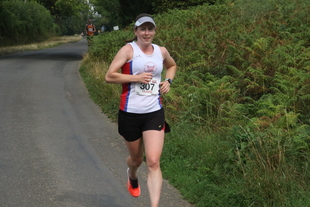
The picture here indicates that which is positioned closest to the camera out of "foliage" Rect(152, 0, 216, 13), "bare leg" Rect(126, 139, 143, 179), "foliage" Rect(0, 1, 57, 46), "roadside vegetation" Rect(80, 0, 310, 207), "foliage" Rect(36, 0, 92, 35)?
"bare leg" Rect(126, 139, 143, 179)

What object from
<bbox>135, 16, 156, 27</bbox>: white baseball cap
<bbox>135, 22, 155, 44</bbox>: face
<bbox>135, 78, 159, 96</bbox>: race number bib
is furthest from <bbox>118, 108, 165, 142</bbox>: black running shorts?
<bbox>135, 16, 156, 27</bbox>: white baseball cap

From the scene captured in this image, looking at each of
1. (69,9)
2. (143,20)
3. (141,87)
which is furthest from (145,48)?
(69,9)

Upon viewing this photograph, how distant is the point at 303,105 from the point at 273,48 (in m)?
3.12

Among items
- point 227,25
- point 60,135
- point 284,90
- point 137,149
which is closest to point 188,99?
point 284,90

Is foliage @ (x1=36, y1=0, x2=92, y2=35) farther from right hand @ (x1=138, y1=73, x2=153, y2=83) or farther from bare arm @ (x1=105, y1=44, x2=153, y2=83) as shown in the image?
right hand @ (x1=138, y1=73, x2=153, y2=83)

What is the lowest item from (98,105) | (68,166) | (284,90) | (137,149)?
(98,105)

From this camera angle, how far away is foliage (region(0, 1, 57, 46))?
4231 centimetres

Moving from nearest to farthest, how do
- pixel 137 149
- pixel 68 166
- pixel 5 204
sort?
1. pixel 137 149
2. pixel 5 204
3. pixel 68 166

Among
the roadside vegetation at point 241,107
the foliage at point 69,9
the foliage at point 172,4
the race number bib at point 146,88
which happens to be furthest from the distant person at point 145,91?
the foliage at point 69,9

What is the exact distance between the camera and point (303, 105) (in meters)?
8.76

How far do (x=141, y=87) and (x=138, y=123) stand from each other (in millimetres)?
383

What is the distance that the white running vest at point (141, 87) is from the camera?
17.3 ft

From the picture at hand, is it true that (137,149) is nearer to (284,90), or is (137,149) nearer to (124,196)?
(124,196)

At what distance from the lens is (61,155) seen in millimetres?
8438
